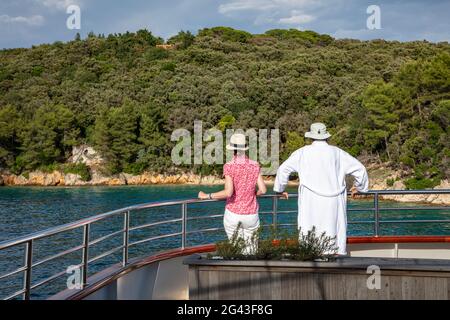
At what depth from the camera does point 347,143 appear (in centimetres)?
5047

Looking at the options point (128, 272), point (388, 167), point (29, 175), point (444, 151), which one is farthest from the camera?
point (29, 175)

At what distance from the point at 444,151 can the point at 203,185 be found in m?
23.9

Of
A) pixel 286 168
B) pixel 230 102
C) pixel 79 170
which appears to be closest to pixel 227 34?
pixel 230 102

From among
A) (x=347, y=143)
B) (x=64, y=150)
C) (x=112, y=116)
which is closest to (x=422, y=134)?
(x=347, y=143)

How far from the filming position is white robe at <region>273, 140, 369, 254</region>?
13.4ft

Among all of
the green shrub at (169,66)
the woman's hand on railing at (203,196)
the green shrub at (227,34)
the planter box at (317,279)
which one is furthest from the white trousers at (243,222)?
the green shrub at (227,34)

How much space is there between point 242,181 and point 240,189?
6 centimetres

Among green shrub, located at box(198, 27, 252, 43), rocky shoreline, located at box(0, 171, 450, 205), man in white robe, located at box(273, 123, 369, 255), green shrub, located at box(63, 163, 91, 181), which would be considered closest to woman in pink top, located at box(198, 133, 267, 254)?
man in white robe, located at box(273, 123, 369, 255)

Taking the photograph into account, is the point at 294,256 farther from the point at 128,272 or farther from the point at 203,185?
the point at 203,185

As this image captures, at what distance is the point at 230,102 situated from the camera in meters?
59.7

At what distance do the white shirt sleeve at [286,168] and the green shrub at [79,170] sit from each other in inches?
2313

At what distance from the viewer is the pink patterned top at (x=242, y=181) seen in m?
4.23

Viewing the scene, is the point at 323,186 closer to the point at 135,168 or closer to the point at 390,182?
the point at 390,182

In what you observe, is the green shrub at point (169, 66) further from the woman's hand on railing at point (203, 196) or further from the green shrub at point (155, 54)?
the woman's hand on railing at point (203, 196)
